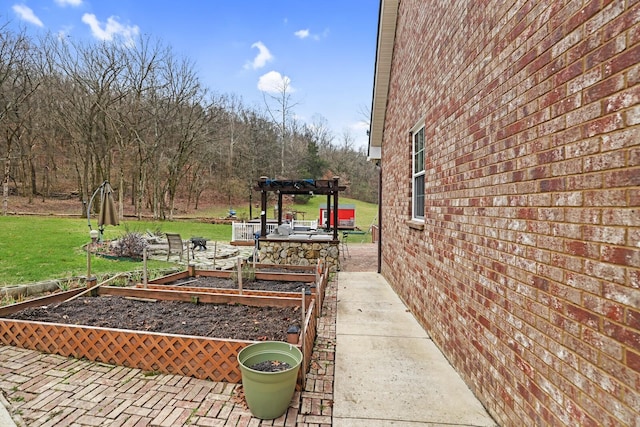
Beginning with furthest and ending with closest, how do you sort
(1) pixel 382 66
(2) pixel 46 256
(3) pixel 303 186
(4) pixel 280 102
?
(4) pixel 280 102
(3) pixel 303 186
(2) pixel 46 256
(1) pixel 382 66

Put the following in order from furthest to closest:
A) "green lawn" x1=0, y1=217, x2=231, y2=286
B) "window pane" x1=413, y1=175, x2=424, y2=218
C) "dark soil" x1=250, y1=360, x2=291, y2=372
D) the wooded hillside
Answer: the wooded hillside → "green lawn" x1=0, y1=217, x2=231, y2=286 → "window pane" x1=413, y1=175, x2=424, y2=218 → "dark soil" x1=250, y1=360, x2=291, y2=372

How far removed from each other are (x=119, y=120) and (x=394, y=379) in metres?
25.7

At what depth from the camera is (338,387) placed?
2988mm

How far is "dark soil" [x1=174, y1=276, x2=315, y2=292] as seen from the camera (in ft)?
21.6

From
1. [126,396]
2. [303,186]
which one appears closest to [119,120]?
[303,186]

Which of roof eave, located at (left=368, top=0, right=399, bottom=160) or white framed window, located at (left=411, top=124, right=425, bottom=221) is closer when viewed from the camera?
white framed window, located at (left=411, top=124, right=425, bottom=221)

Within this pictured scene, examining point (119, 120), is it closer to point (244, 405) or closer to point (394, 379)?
point (244, 405)

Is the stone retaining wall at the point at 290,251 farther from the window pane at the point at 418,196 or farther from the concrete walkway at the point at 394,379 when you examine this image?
the concrete walkway at the point at 394,379

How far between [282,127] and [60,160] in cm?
2205

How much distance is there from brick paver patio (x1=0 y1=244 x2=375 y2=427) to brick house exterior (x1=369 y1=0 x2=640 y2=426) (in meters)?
1.46

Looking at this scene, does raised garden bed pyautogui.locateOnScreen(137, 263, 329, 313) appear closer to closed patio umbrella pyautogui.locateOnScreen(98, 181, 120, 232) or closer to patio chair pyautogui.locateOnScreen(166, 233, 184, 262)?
closed patio umbrella pyautogui.locateOnScreen(98, 181, 120, 232)

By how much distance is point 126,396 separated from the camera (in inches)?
114

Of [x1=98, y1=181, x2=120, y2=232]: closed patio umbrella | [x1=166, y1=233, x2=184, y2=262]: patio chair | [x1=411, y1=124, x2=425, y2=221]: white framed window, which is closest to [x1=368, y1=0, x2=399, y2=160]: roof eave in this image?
[x1=411, y1=124, x2=425, y2=221]: white framed window

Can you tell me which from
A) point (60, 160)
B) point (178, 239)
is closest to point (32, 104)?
point (60, 160)
